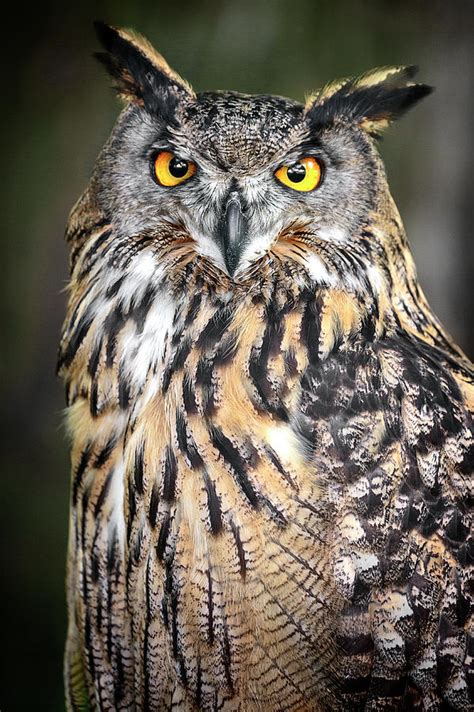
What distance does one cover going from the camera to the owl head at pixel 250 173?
3.09 feet

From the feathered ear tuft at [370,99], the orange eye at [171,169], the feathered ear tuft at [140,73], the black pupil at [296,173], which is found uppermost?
the feathered ear tuft at [370,99]

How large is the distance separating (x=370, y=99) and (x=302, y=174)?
176mm

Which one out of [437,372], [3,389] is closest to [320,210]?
[437,372]

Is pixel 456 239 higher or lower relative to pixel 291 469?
higher

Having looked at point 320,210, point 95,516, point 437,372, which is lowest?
point 95,516

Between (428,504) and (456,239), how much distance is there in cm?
64

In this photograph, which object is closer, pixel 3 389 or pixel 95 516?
pixel 95 516

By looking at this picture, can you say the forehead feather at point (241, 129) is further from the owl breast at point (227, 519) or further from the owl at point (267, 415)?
the owl breast at point (227, 519)

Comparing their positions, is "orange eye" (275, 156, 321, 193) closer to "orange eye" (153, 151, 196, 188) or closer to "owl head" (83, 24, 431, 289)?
"owl head" (83, 24, 431, 289)

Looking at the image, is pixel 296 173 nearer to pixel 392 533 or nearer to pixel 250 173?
pixel 250 173

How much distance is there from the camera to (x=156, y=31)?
1160 mm

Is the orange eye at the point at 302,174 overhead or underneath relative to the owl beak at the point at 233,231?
overhead

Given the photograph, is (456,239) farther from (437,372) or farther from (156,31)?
(156,31)

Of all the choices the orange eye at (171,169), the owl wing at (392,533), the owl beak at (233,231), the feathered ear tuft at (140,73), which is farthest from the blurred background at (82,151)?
the owl wing at (392,533)
